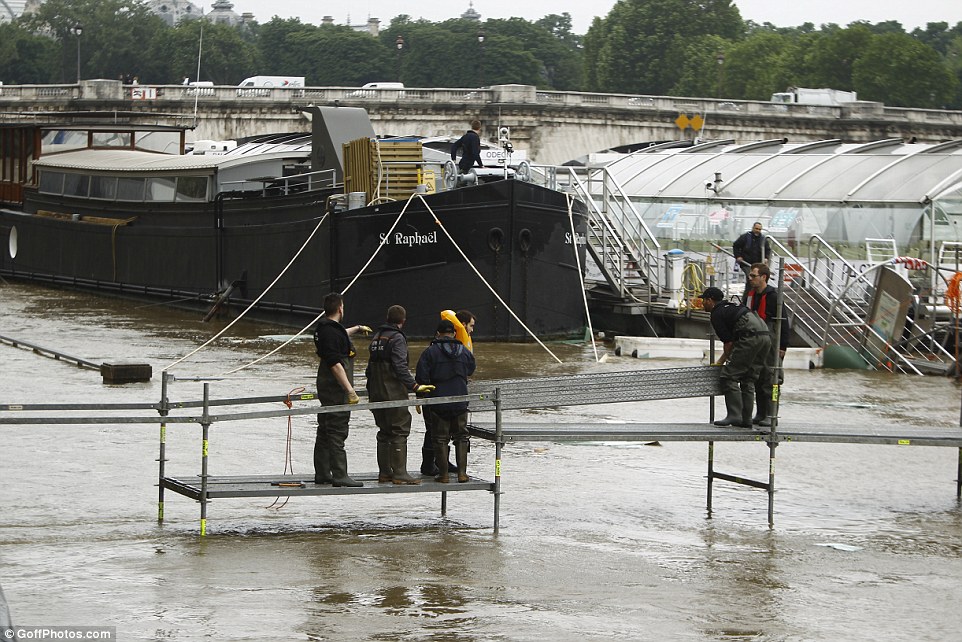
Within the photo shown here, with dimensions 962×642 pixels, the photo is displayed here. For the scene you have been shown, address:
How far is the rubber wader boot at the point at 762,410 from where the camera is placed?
44.5 feet

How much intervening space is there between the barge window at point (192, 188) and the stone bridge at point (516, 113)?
31.2m

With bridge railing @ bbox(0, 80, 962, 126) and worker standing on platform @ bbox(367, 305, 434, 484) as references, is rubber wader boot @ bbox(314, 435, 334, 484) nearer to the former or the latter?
worker standing on platform @ bbox(367, 305, 434, 484)

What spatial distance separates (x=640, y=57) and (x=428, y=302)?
11821 centimetres

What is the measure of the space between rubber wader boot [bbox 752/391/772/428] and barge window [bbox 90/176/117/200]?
27741 mm

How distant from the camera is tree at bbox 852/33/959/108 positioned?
11856 cm

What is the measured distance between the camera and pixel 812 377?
24562mm

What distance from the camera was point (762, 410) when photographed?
44.8ft

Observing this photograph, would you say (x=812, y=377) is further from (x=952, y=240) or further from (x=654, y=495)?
(x=654, y=495)

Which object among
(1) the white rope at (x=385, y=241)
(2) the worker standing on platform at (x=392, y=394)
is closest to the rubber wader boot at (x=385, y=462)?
(2) the worker standing on platform at (x=392, y=394)

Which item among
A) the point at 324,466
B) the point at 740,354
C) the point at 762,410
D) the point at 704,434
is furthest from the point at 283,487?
the point at 762,410

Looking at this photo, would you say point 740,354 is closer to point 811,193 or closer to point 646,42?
point 811,193

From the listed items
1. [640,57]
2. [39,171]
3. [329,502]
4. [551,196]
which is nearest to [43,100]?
[39,171]

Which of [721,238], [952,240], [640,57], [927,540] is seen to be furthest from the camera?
[640,57]

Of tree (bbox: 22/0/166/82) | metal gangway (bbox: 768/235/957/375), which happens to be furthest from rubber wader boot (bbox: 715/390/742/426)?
tree (bbox: 22/0/166/82)
